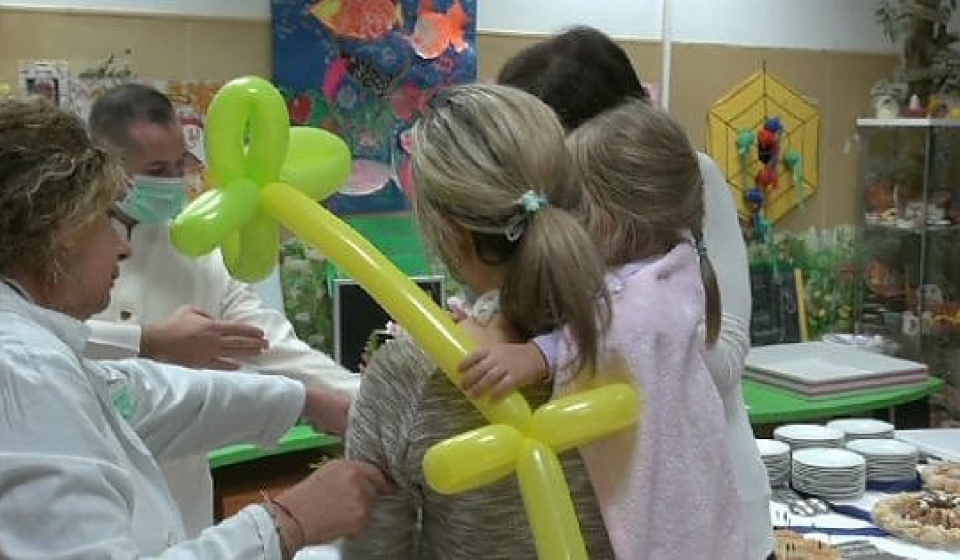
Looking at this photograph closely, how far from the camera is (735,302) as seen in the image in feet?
5.47

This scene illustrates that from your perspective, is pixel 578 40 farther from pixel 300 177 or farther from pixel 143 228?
pixel 143 228

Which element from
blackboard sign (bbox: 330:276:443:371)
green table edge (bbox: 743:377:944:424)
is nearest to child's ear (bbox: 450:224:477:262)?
blackboard sign (bbox: 330:276:443:371)

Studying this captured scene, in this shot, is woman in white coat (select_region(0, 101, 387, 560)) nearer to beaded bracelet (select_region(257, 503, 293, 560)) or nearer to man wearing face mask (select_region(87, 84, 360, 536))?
beaded bracelet (select_region(257, 503, 293, 560))

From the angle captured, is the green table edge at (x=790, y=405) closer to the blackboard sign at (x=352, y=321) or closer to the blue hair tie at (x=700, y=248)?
the blackboard sign at (x=352, y=321)

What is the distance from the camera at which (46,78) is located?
292 cm

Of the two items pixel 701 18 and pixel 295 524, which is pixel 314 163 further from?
pixel 701 18

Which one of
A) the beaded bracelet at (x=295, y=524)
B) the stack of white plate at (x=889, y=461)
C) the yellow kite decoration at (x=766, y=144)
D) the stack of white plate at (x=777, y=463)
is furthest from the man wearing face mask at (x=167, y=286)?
the yellow kite decoration at (x=766, y=144)

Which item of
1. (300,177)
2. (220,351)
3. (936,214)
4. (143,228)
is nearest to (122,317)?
(143,228)

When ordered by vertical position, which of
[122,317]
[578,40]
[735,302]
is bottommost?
[122,317]

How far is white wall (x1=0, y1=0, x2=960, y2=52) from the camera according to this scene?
11.7 ft

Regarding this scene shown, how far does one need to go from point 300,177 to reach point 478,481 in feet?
1.67

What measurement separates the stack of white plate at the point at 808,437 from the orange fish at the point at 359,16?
1.71m

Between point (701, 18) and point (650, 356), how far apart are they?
3.02 m

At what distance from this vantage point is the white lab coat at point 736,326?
64.8 inches
